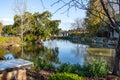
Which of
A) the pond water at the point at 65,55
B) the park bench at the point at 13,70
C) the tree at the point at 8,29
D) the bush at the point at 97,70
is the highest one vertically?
the tree at the point at 8,29

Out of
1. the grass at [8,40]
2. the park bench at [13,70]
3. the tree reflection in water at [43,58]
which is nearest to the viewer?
the park bench at [13,70]

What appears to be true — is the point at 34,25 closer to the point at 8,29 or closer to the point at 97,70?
the point at 8,29

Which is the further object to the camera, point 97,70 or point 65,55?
point 65,55

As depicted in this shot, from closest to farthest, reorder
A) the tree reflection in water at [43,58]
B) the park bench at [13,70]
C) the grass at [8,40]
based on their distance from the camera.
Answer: the park bench at [13,70], the tree reflection in water at [43,58], the grass at [8,40]

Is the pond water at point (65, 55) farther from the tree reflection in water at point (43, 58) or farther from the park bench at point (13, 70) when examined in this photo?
the park bench at point (13, 70)

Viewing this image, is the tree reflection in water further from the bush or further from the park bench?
the park bench

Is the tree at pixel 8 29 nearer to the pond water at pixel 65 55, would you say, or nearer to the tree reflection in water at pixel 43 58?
the pond water at pixel 65 55

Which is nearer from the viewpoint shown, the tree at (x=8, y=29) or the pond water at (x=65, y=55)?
the pond water at (x=65, y=55)

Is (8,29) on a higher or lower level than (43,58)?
higher

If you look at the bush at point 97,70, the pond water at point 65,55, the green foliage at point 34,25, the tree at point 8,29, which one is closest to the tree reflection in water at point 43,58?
the pond water at point 65,55

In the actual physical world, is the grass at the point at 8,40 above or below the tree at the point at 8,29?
below

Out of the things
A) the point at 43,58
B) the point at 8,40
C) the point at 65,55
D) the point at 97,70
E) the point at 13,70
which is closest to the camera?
the point at 13,70

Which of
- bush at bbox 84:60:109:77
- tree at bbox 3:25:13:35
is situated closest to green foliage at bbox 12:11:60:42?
tree at bbox 3:25:13:35

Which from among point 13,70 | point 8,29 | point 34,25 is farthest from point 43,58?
point 8,29
